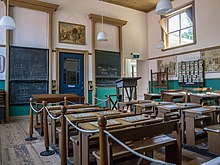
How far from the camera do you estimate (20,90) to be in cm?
568

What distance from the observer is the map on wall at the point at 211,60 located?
623 cm

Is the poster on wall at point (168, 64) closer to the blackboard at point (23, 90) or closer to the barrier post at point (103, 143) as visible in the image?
the blackboard at point (23, 90)

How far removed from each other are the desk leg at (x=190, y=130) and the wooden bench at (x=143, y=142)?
4.55 feet

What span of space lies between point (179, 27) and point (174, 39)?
534 mm

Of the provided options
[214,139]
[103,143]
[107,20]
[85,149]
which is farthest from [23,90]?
[214,139]

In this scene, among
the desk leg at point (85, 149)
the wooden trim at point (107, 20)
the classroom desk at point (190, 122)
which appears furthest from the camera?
the wooden trim at point (107, 20)

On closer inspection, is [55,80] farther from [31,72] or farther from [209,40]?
[209,40]

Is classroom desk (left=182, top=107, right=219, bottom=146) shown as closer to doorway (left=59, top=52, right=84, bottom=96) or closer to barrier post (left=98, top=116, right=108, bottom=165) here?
barrier post (left=98, top=116, right=108, bottom=165)

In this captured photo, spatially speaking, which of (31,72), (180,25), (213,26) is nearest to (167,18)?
(180,25)

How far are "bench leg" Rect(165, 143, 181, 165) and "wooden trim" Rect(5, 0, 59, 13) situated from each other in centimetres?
597

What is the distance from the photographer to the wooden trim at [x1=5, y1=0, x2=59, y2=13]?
5.63 meters

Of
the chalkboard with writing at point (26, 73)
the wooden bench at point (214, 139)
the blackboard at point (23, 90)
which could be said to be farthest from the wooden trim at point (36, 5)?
the wooden bench at point (214, 139)

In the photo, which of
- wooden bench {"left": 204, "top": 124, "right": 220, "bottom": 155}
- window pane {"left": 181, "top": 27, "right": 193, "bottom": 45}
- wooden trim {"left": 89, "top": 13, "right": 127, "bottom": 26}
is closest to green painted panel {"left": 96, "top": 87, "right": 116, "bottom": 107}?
wooden trim {"left": 89, "top": 13, "right": 127, "bottom": 26}

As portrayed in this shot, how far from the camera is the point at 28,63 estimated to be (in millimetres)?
5812
